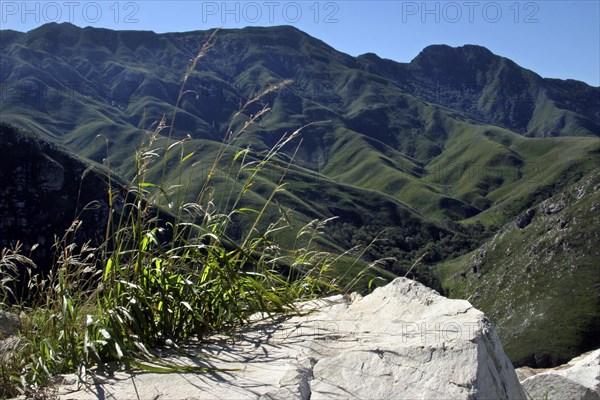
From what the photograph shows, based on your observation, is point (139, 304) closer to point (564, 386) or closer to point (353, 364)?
point (353, 364)

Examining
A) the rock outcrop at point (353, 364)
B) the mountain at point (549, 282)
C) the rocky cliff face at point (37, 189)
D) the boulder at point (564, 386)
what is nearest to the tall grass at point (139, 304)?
the rock outcrop at point (353, 364)

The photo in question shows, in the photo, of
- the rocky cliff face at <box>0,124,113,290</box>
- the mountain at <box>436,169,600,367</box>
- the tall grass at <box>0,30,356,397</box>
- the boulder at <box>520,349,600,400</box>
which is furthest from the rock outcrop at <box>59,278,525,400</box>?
the mountain at <box>436,169,600,367</box>

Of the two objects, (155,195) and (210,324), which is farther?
(155,195)

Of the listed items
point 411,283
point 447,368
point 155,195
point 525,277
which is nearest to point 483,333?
point 447,368

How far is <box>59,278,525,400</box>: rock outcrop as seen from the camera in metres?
4.26

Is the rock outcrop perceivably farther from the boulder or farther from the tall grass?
the boulder

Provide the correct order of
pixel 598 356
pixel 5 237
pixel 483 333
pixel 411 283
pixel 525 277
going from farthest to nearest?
pixel 525 277, pixel 5 237, pixel 598 356, pixel 411 283, pixel 483 333

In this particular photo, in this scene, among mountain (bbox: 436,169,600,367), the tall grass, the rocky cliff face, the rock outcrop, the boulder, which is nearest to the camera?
the rock outcrop

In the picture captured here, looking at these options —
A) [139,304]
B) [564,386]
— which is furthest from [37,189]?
[564,386]

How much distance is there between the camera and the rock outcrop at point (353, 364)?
4258 millimetres

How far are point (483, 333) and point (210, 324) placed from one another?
266 cm

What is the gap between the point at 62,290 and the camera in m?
5.24

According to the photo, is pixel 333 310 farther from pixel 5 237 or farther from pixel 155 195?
pixel 5 237

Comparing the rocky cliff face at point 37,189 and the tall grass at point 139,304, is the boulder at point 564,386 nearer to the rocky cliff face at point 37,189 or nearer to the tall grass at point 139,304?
the tall grass at point 139,304
